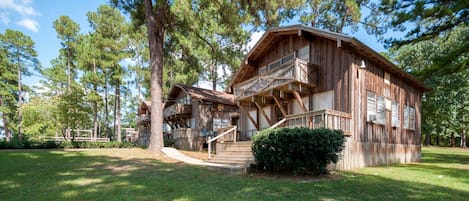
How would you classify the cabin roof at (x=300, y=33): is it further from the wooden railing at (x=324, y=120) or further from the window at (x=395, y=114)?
the wooden railing at (x=324, y=120)

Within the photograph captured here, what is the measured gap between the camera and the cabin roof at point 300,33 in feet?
35.5

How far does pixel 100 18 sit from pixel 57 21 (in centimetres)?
507

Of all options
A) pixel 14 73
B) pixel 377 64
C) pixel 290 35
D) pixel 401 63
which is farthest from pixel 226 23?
pixel 14 73

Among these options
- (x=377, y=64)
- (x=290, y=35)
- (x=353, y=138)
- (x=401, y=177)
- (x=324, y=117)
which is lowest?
(x=401, y=177)

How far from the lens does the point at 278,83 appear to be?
12.6 metres

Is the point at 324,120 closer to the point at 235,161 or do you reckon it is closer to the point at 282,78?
the point at 282,78

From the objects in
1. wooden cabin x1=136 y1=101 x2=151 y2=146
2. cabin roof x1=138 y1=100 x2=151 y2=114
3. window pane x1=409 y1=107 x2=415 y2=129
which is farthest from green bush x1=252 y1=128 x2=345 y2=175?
cabin roof x1=138 y1=100 x2=151 y2=114

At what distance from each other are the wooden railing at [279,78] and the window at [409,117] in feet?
22.6

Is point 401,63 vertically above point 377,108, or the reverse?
point 401,63

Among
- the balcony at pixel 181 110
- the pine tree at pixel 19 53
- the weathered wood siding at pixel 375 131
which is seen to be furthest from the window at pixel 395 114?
the pine tree at pixel 19 53

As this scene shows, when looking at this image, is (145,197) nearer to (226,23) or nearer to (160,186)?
(160,186)

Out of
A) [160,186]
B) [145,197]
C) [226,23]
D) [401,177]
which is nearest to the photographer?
[145,197]

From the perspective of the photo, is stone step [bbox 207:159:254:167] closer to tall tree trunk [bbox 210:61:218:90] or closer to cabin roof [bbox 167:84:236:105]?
cabin roof [bbox 167:84:236:105]

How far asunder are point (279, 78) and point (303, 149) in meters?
4.99
